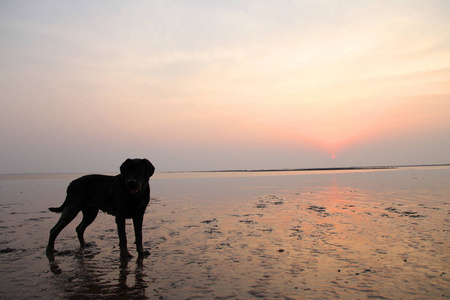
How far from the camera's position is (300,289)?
474 cm

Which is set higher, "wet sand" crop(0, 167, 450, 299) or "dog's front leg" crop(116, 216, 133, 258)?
"dog's front leg" crop(116, 216, 133, 258)

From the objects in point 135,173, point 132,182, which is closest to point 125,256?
point 132,182

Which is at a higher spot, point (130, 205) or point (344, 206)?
point (130, 205)

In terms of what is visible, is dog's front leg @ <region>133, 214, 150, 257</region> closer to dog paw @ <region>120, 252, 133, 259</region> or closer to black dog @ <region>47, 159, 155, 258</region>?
black dog @ <region>47, 159, 155, 258</region>

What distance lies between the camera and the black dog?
23.0 feet

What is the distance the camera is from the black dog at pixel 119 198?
276 inches

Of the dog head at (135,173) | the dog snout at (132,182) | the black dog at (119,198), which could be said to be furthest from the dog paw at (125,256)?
the dog snout at (132,182)

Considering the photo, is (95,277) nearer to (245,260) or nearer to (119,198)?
(119,198)

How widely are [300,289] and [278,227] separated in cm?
495

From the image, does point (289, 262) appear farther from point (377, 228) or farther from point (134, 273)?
point (377, 228)

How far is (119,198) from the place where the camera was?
7293mm

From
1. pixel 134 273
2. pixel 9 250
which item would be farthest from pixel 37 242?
pixel 134 273

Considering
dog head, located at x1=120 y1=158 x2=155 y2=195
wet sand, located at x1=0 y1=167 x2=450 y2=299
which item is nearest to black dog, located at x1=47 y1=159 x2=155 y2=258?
dog head, located at x1=120 y1=158 x2=155 y2=195

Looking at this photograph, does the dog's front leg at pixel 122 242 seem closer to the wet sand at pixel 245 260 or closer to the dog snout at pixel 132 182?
the wet sand at pixel 245 260
